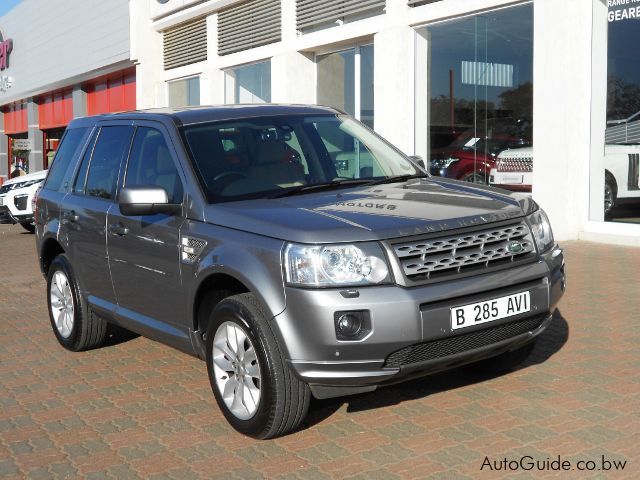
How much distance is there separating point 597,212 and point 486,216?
7.63 m

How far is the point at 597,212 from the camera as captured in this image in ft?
38.3

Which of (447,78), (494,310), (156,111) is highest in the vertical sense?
(447,78)

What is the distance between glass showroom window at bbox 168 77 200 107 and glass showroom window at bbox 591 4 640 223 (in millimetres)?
12843

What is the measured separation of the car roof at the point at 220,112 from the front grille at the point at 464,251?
1849mm

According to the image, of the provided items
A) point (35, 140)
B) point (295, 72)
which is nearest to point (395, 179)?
point (295, 72)

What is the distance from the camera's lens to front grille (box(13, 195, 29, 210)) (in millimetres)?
17984

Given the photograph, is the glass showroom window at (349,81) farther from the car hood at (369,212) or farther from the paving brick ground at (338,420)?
the car hood at (369,212)

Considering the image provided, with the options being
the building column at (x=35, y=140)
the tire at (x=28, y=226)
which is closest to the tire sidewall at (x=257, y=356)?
the tire at (x=28, y=226)

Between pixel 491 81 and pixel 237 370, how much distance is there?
927cm

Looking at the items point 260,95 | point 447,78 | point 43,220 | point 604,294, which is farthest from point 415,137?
point 43,220

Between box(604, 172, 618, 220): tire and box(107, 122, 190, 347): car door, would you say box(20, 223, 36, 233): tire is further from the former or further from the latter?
box(107, 122, 190, 347): car door

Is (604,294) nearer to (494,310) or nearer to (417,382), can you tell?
(417,382)

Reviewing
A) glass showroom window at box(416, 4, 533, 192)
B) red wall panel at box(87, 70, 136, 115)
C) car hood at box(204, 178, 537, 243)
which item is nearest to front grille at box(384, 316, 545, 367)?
car hood at box(204, 178, 537, 243)

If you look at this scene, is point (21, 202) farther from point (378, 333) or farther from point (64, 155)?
point (378, 333)
